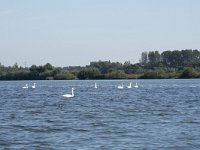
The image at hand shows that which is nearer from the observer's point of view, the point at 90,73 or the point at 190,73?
the point at 190,73

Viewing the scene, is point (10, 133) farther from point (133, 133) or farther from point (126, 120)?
point (126, 120)

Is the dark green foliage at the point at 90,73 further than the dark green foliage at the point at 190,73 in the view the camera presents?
Yes

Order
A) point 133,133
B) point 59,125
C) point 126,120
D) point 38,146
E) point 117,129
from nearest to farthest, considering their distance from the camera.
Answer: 1. point 38,146
2. point 133,133
3. point 117,129
4. point 59,125
5. point 126,120

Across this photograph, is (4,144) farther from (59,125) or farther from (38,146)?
(59,125)

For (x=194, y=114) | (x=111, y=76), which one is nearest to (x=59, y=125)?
(x=194, y=114)

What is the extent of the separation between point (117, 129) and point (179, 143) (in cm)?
557

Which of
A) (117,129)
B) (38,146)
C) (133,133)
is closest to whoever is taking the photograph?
(38,146)

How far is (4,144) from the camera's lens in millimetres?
24031

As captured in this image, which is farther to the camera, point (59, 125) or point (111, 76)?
point (111, 76)

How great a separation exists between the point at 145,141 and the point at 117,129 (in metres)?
4.56

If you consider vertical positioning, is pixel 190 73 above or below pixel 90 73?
below

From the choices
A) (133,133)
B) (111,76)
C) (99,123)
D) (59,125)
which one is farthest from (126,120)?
(111,76)

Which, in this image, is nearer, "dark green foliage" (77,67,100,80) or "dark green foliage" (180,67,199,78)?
"dark green foliage" (180,67,199,78)

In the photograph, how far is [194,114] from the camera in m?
38.1
